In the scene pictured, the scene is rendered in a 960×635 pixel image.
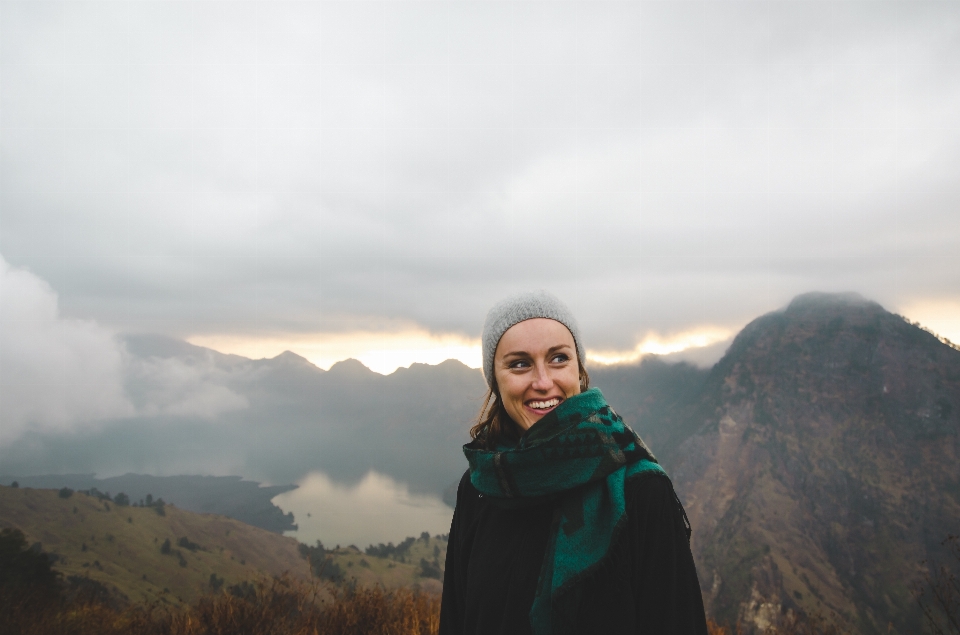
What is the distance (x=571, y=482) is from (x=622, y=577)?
37 centimetres

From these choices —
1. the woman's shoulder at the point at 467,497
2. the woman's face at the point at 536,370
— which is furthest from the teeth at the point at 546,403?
the woman's shoulder at the point at 467,497

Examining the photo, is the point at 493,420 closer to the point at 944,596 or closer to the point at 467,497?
the point at 467,497

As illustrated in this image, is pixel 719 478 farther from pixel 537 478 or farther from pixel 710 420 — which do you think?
pixel 537 478

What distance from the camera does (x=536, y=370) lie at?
221 cm

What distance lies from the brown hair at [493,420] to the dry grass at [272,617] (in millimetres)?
4156

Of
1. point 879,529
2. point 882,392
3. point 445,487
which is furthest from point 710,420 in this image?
point 445,487

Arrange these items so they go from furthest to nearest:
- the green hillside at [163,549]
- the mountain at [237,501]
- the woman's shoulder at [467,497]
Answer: the mountain at [237,501], the green hillside at [163,549], the woman's shoulder at [467,497]

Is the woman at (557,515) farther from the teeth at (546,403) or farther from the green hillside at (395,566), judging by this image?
the green hillside at (395,566)

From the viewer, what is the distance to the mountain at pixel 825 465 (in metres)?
87.2

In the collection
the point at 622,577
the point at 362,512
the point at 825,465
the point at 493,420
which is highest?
the point at 493,420

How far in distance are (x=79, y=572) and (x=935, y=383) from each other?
587 feet

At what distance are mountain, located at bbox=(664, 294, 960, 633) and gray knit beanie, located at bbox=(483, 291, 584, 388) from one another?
8802cm

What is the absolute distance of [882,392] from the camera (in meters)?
124

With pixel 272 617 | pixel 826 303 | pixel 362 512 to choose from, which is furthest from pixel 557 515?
pixel 826 303
